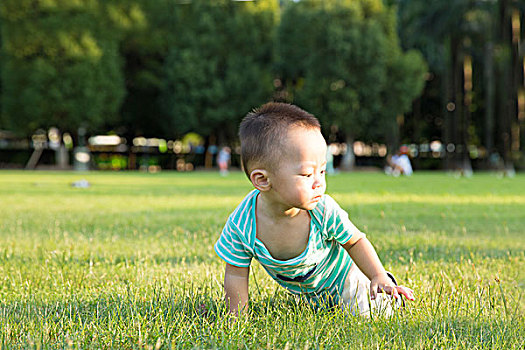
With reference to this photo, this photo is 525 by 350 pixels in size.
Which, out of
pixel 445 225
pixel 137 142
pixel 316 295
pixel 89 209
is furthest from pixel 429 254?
pixel 137 142

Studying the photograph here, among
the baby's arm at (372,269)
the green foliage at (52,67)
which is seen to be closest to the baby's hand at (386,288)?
the baby's arm at (372,269)

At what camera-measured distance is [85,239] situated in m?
5.68

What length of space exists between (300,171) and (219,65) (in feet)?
142

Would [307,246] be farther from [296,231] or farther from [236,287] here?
[236,287]

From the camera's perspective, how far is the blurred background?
39344 millimetres

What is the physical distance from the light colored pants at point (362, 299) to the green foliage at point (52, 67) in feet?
129

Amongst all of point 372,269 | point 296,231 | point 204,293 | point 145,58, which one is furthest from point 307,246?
point 145,58

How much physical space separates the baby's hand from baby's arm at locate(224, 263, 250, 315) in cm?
66

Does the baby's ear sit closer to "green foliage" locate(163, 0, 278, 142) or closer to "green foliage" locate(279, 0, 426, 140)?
A: "green foliage" locate(279, 0, 426, 140)

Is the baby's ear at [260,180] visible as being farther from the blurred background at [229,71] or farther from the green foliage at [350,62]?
the green foliage at [350,62]

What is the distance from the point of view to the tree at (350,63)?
41.4 m

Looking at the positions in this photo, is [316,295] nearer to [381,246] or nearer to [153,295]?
[153,295]

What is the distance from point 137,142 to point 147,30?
37.0 ft

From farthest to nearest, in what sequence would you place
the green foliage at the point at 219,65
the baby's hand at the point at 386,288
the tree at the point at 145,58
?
the tree at the point at 145,58
the green foliage at the point at 219,65
the baby's hand at the point at 386,288
